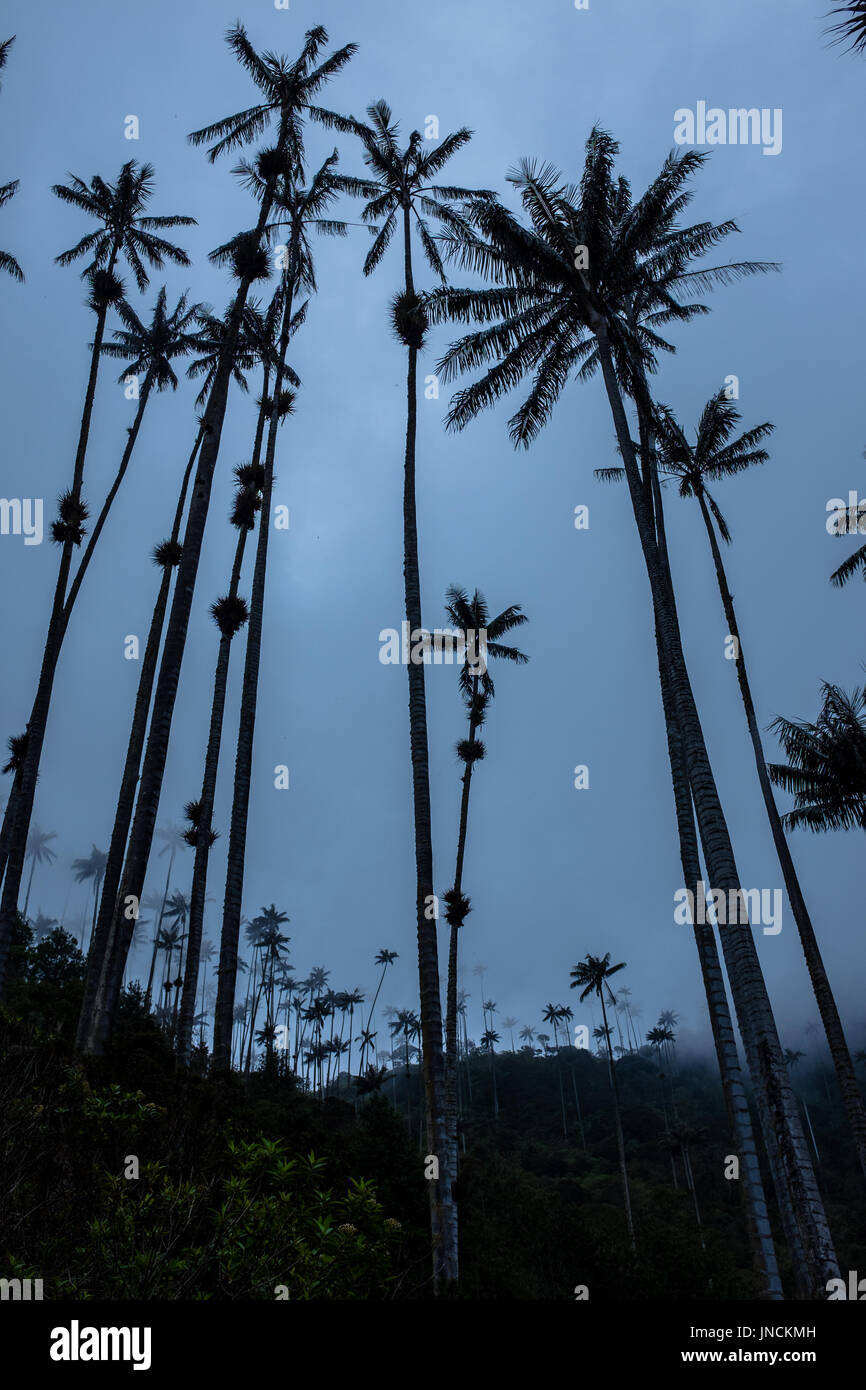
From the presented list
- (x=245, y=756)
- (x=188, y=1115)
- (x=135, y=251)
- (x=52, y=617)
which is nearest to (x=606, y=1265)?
(x=245, y=756)

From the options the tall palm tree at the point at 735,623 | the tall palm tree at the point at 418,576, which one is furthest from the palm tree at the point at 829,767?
the tall palm tree at the point at 418,576

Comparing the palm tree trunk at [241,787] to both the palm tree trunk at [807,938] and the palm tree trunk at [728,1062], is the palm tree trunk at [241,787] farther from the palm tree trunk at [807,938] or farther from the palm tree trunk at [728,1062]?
the palm tree trunk at [807,938]

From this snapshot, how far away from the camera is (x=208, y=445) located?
15547 millimetres

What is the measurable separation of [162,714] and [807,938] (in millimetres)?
16171

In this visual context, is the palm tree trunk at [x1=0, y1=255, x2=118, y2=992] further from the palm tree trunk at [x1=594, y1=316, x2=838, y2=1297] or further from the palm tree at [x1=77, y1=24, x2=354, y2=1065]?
the palm tree trunk at [x1=594, y1=316, x2=838, y2=1297]

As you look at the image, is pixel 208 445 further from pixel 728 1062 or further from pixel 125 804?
pixel 728 1062

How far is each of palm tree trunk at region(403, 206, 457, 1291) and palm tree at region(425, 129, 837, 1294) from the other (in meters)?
3.69

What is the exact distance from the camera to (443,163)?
19.3 metres

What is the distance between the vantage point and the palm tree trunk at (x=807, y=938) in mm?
16609

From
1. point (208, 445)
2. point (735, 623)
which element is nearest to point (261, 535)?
point (208, 445)

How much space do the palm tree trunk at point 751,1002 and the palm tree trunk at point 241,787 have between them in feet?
33.9

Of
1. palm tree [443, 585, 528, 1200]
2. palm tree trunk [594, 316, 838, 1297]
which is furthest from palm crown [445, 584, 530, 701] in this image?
palm tree trunk [594, 316, 838, 1297]

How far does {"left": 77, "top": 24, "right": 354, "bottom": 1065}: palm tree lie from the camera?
43.4 ft
